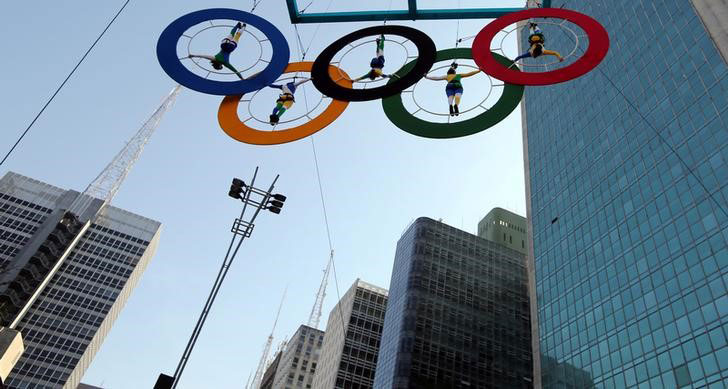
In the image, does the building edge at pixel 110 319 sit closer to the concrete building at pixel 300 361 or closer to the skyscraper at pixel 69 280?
the skyscraper at pixel 69 280

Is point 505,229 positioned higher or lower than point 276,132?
higher

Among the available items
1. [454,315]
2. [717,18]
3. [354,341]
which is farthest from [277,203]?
[354,341]

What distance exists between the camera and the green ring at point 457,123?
61.8ft

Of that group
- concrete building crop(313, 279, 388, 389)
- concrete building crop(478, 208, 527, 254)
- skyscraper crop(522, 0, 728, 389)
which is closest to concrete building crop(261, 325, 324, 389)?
concrete building crop(313, 279, 388, 389)

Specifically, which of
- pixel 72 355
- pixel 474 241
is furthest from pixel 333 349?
pixel 72 355

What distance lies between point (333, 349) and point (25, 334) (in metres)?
73.8

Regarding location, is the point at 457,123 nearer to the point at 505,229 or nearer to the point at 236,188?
the point at 236,188

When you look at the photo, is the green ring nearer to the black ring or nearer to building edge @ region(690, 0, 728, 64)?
the black ring

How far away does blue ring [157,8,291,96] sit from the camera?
19016 mm

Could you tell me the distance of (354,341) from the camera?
11950 centimetres

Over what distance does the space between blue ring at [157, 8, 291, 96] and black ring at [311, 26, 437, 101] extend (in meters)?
1.34

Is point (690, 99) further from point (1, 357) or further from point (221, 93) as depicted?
point (1, 357)

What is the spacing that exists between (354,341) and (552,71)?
108 meters

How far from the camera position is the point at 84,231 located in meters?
149
